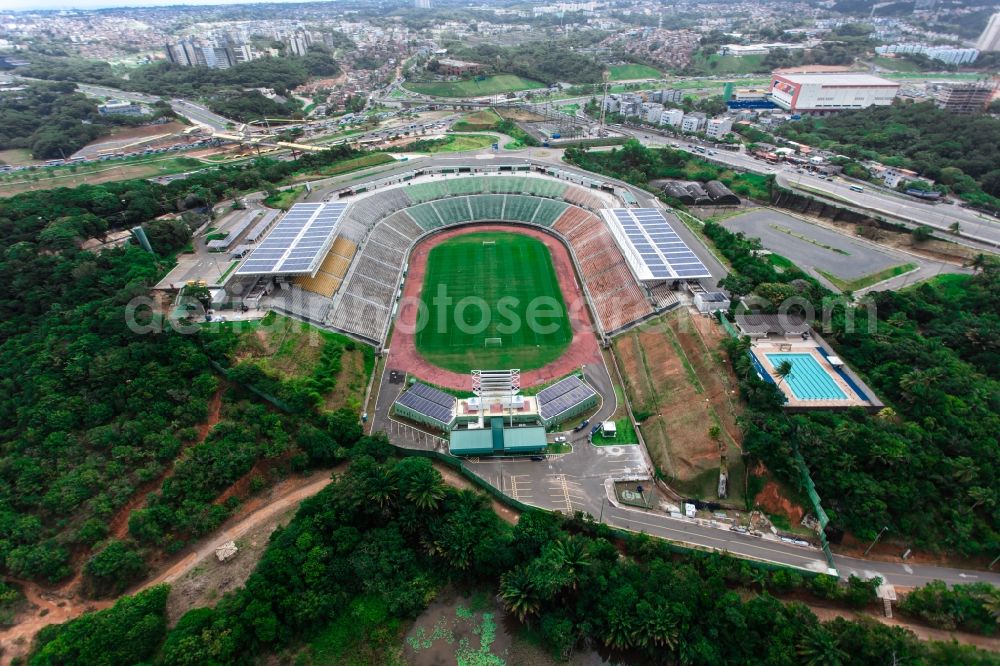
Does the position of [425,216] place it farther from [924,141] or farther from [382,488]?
[924,141]

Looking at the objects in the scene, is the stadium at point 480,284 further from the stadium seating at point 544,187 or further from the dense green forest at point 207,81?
the dense green forest at point 207,81

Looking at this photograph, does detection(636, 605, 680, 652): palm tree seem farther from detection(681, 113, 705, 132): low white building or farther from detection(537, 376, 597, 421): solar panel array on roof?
detection(681, 113, 705, 132): low white building

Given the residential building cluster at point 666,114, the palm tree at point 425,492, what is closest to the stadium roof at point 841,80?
the residential building cluster at point 666,114

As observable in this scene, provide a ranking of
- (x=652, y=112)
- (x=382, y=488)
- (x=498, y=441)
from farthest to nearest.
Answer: (x=652, y=112) → (x=498, y=441) → (x=382, y=488)

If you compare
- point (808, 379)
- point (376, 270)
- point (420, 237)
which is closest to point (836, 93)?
point (808, 379)

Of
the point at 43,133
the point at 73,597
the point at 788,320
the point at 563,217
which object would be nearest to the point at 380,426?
the point at 73,597
